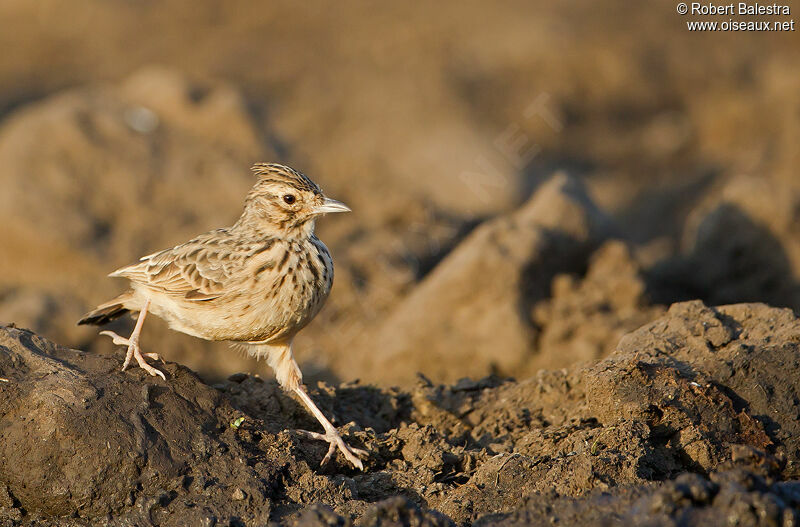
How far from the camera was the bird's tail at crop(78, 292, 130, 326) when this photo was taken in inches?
244

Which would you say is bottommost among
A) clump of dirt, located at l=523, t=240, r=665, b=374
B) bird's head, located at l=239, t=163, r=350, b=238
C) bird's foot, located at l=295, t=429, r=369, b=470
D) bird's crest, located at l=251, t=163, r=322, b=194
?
bird's foot, located at l=295, t=429, r=369, b=470

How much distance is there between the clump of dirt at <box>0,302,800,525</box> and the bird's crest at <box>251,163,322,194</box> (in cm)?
136

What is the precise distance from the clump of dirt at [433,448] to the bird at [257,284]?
0.23 metres

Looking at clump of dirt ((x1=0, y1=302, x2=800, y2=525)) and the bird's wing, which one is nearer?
clump of dirt ((x1=0, y1=302, x2=800, y2=525))

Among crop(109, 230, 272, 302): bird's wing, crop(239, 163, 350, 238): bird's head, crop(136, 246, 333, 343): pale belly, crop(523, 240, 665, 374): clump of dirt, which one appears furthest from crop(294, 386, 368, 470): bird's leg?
crop(523, 240, 665, 374): clump of dirt

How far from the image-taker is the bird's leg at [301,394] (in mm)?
5555

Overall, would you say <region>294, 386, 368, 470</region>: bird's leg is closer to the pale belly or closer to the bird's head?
the pale belly

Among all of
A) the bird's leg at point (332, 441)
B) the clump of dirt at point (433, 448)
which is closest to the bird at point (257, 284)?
the bird's leg at point (332, 441)

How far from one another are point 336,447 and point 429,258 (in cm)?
635

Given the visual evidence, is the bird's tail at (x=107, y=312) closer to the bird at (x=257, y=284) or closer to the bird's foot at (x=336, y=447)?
the bird at (x=257, y=284)

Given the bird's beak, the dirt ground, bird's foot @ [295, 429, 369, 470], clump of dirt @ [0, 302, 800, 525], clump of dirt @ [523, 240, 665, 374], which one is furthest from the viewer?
clump of dirt @ [523, 240, 665, 374]

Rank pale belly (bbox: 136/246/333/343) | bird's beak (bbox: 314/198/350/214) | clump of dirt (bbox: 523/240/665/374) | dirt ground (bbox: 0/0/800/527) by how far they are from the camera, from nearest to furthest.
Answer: dirt ground (bbox: 0/0/800/527) → pale belly (bbox: 136/246/333/343) → bird's beak (bbox: 314/198/350/214) → clump of dirt (bbox: 523/240/665/374)

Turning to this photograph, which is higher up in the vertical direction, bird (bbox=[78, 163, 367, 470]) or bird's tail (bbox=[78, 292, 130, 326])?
bird (bbox=[78, 163, 367, 470])

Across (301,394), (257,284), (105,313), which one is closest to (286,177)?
(257,284)
